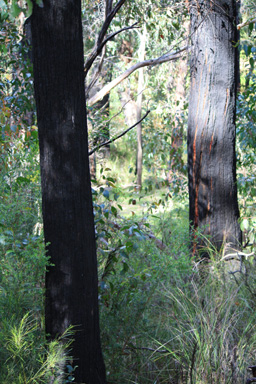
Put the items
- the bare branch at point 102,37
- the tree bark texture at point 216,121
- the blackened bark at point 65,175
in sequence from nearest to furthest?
the blackened bark at point 65,175 < the bare branch at point 102,37 < the tree bark texture at point 216,121

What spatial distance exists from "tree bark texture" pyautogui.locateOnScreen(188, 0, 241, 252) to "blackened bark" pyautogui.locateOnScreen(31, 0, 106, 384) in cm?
233

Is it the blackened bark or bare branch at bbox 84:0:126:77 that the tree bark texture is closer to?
bare branch at bbox 84:0:126:77

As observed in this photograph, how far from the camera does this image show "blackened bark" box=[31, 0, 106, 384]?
306 cm

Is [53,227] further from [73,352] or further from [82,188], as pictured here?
[73,352]

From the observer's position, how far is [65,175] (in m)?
3.09

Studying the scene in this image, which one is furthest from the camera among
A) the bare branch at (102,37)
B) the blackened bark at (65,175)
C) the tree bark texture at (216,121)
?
the tree bark texture at (216,121)

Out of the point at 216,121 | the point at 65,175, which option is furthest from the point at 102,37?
the point at 65,175

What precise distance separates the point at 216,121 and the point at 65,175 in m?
2.64

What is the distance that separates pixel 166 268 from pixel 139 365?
74 centimetres

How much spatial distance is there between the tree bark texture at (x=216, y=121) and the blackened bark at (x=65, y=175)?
2.33 metres

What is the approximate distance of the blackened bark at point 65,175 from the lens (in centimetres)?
306

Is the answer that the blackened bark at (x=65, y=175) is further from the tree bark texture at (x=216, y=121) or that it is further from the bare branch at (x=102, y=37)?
the tree bark texture at (x=216, y=121)

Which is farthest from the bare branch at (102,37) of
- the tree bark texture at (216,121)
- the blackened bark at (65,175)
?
the tree bark texture at (216,121)

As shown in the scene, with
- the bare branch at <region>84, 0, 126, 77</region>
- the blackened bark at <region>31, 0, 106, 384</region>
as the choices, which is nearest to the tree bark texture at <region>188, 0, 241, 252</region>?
the bare branch at <region>84, 0, 126, 77</region>
